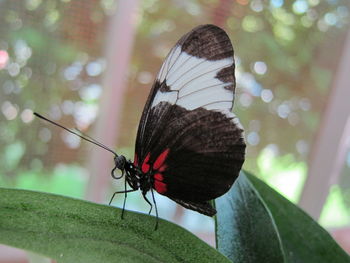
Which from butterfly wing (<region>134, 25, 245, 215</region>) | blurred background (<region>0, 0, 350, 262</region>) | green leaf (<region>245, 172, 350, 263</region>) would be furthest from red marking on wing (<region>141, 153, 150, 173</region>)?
blurred background (<region>0, 0, 350, 262</region>)

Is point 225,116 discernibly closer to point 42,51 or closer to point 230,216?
point 230,216

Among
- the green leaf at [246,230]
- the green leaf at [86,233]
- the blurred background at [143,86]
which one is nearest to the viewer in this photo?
the green leaf at [86,233]

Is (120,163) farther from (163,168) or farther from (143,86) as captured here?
(143,86)

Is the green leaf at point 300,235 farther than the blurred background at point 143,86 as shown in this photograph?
No

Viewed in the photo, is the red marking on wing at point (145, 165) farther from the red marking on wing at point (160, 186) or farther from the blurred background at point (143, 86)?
the blurred background at point (143, 86)

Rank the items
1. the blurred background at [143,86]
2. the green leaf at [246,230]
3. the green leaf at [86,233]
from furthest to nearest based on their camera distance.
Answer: the blurred background at [143,86] → the green leaf at [246,230] → the green leaf at [86,233]

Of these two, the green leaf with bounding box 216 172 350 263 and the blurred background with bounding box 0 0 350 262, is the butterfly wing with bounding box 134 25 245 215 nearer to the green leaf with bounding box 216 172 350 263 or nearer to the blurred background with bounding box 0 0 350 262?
the green leaf with bounding box 216 172 350 263

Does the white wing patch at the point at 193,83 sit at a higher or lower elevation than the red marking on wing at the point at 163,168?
higher

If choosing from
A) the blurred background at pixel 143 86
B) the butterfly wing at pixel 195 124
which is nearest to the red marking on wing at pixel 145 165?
the butterfly wing at pixel 195 124
